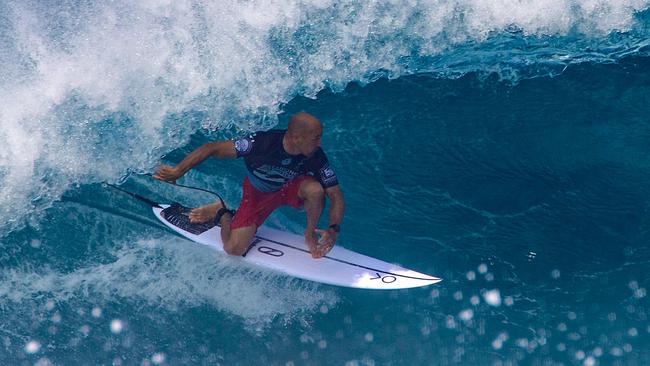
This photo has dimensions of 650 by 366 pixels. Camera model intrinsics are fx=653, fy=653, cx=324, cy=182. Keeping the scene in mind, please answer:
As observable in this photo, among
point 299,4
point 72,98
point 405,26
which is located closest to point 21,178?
point 72,98

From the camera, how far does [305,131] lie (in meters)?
4.57

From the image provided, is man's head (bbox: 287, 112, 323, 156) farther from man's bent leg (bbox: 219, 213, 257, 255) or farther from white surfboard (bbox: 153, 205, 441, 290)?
white surfboard (bbox: 153, 205, 441, 290)

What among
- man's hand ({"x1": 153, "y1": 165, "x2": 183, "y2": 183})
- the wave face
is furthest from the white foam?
man's hand ({"x1": 153, "y1": 165, "x2": 183, "y2": 183})

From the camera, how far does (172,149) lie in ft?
22.1

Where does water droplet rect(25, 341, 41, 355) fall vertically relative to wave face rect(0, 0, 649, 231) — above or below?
below

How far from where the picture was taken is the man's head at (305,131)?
455 cm

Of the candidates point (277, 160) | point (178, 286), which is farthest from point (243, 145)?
point (178, 286)

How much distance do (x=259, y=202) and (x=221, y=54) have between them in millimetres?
2434

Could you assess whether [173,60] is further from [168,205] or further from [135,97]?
[168,205]

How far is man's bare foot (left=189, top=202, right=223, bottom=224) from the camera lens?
5.95 meters

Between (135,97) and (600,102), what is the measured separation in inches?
190

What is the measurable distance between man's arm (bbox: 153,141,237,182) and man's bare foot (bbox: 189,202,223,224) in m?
1.15

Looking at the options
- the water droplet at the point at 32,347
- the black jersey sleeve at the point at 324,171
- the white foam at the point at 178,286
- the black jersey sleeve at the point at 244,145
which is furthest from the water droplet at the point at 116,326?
the black jersey sleeve at the point at 324,171

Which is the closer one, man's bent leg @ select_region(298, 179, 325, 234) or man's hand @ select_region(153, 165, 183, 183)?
man's hand @ select_region(153, 165, 183, 183)
